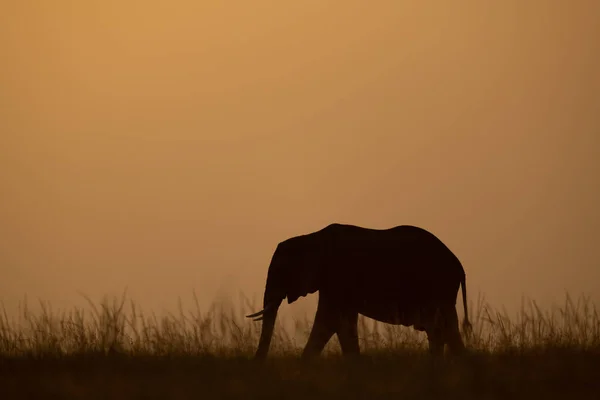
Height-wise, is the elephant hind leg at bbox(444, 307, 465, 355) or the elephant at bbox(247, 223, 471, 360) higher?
the elephant at bbox(247, 223, 471, 360)

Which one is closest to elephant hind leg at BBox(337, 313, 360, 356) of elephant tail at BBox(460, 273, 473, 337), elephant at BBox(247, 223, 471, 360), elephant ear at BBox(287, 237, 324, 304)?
elephant at BBox(247, 223, 471, 360)

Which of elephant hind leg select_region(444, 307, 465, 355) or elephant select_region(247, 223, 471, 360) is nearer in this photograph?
elephant hind leg select_region(444, 307, 465, 355)

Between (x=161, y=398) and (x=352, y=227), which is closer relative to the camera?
(x=161, y=398)

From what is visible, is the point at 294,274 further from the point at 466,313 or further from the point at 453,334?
the point at 466,313

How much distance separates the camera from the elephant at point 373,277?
956 centimetres

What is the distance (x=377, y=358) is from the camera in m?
8.07

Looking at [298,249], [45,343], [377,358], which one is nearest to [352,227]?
[298,249]

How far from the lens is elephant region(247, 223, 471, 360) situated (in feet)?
31.4

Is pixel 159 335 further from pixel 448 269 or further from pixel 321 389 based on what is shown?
pixel 448 269

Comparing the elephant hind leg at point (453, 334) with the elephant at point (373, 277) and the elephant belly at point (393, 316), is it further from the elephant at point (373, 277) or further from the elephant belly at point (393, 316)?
the elephant belly at point (393, 316)

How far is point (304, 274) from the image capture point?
31.6ft

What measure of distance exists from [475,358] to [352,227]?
2418 mm

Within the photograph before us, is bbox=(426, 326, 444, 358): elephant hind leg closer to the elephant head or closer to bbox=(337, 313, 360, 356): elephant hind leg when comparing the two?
bbox=(337, 313, 360, 356): elephant hind leg

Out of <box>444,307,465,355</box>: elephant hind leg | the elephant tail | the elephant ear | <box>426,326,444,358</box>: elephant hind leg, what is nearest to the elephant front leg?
the elephant ear
